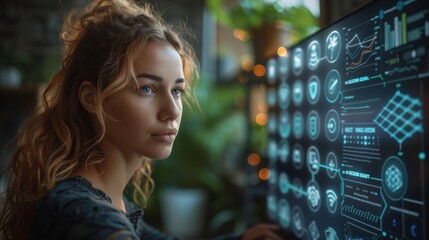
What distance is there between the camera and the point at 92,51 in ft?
3.33

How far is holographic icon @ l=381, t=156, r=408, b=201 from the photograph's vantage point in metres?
0.70

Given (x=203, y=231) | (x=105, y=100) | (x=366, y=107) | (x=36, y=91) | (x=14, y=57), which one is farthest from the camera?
(x=203, y=231)

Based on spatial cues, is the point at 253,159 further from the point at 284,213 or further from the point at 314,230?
the point at 314,230

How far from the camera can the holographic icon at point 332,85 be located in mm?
941

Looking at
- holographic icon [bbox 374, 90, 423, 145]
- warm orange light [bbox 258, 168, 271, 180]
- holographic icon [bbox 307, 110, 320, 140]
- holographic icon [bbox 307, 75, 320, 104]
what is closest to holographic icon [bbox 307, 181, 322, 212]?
holographic icon [bbox 307, 110, 320, 140]

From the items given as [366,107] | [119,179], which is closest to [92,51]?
[119,179]

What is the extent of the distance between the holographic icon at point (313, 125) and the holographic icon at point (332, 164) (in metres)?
0.10

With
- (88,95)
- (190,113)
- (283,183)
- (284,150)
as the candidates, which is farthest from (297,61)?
(190,113)

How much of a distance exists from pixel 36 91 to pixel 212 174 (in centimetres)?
156

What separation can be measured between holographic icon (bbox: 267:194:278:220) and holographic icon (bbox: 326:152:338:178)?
45cm

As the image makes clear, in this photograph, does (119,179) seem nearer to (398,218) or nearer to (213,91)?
(398,218)

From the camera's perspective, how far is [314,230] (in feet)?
3.50

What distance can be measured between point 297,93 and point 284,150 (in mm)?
216

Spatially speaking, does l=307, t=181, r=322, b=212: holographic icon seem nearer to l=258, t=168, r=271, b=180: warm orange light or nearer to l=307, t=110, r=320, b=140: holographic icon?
l=307, t=110, r=320, b=140: holographic icon
